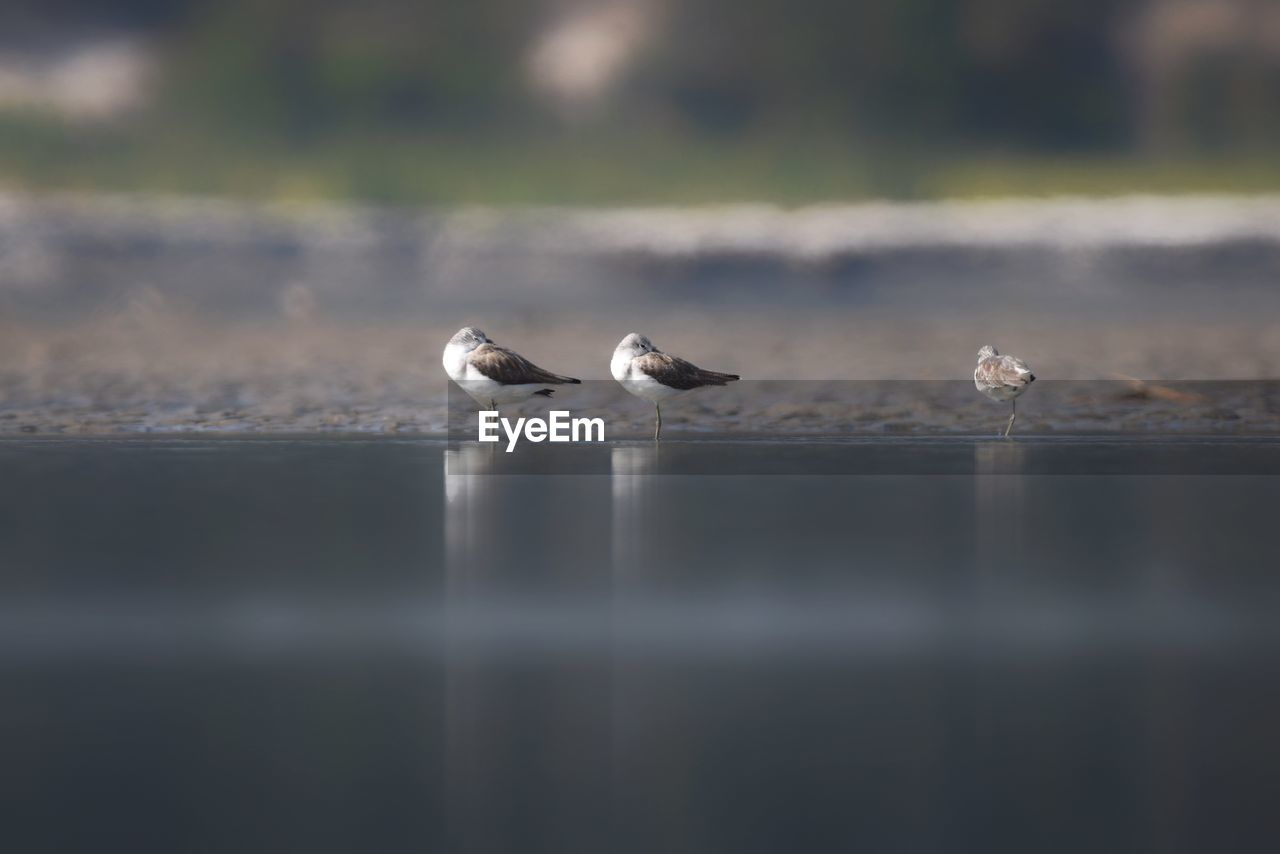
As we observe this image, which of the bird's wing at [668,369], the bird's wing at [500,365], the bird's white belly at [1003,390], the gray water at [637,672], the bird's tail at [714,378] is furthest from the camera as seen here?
the bird's tail at [714,378]

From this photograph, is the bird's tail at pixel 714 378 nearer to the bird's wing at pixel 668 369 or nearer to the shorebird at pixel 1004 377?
the bird's wing at pixel 668 369

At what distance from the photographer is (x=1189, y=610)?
5.75 metres

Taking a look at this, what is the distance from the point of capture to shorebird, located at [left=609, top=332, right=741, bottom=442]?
12641 mm

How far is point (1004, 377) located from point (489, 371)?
15.5ft

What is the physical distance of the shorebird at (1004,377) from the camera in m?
13.0

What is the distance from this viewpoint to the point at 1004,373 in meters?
13.1

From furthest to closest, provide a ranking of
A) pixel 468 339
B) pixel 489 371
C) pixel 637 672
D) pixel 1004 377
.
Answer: pixel 468 339 < pixel 1004 377 < pixel 489 371 < pixel 637 672

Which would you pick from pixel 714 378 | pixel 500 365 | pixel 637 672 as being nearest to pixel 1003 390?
pixel 714 378

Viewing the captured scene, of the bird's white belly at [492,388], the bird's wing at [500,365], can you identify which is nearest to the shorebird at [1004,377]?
the bird's wing at [500,365]

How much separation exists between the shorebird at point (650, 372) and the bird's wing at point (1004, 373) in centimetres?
271

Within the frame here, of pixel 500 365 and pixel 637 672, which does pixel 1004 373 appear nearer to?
pixel 500 365

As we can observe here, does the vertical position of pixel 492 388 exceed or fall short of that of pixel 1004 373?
it falls short

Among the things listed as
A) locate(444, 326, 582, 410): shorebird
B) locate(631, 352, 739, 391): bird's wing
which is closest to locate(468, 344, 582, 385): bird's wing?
locate(444, 326, 582, 410): shorebird

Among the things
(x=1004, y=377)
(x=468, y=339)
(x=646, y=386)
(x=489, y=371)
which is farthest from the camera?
(x=468, y=339)
